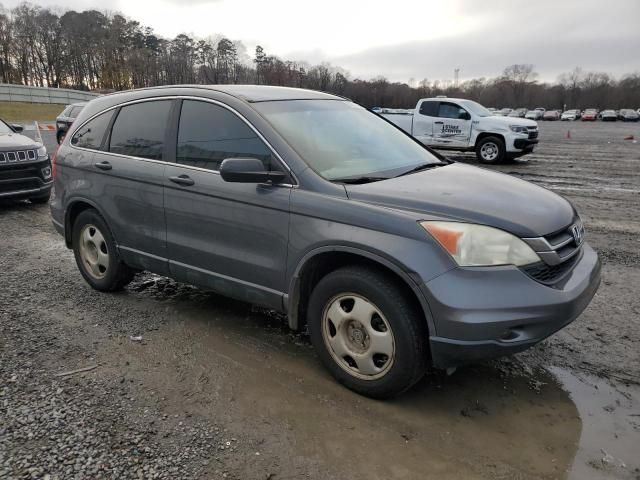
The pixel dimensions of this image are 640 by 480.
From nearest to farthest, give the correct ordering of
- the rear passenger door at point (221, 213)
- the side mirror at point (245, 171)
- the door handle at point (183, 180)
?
the side mirror at point (245, 171), the rear passenger door at point (221, 213), the door handle at point (183, 180)

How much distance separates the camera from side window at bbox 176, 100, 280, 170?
3477 millimetres

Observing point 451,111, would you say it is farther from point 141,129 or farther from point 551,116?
point 551,116

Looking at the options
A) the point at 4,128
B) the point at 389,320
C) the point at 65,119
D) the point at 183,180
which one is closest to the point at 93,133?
the point at 183,180

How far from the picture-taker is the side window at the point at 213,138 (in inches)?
137

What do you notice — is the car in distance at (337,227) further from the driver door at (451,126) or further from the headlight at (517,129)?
the driver door at (451,126)

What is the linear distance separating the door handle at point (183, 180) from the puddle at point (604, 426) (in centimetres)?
291

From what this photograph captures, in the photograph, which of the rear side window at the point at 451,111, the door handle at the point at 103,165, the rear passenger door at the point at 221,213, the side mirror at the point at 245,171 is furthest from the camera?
the rear side window at the point at 451,111

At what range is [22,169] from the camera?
8.35 metres

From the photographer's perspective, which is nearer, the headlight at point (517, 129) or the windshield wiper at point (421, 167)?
the windshield wiper at point (421, 167)

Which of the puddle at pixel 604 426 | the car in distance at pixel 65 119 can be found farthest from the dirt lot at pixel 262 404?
the car in distance at pixel 65 119

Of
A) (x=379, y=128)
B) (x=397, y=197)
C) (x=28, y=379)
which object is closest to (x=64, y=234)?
(x=28, y=379)

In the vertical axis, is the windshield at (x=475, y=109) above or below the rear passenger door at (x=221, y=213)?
above

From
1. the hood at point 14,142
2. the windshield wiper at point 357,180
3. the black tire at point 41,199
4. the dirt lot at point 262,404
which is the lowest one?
the dirt lot at point 262,404

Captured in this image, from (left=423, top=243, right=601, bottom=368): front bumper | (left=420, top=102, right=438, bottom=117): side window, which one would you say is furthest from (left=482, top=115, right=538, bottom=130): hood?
(left=423, top=243, right=601, bottom=368): front bumper
